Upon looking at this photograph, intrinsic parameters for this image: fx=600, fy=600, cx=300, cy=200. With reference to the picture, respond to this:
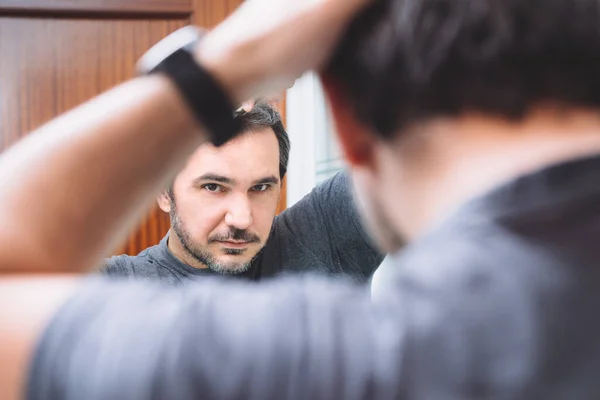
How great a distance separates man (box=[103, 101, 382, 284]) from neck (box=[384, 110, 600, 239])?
1173 millimetres

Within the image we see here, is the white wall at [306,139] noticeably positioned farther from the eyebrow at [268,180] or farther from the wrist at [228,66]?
the wrist at [228,66]

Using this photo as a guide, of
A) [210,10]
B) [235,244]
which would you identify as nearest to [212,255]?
[235,244]

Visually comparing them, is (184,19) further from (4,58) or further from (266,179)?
(266,179)

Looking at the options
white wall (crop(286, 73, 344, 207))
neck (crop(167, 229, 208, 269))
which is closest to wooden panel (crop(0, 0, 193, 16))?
white wall (crop(286, 73, 344, 207))

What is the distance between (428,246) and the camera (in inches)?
10.1

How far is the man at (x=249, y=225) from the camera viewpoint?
1491mm

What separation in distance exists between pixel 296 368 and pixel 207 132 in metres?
0.18

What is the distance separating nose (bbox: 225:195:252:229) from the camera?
153 cm

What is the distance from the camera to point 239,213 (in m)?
1.54

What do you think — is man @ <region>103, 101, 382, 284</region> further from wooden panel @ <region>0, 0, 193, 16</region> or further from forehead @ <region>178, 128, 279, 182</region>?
wooden panel @ <region>0, 0, 193, 16</region>

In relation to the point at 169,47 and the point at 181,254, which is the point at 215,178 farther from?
the point at 169,47

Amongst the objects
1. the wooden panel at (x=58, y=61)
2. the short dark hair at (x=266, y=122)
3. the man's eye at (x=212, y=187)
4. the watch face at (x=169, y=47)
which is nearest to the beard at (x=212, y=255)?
the man's eye at (x=212, y=187)

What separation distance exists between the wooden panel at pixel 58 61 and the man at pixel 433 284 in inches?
68.4

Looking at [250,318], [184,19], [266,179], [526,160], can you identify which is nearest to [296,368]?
[250,318]
